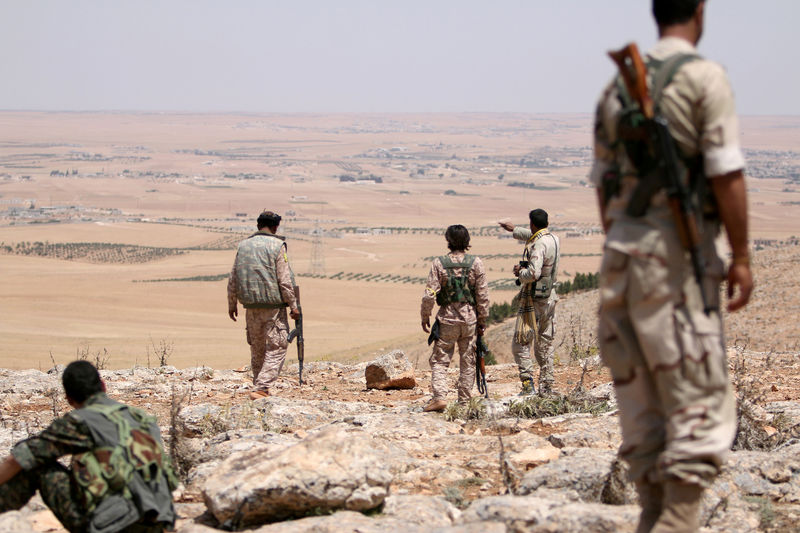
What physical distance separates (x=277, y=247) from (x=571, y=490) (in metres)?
4.27

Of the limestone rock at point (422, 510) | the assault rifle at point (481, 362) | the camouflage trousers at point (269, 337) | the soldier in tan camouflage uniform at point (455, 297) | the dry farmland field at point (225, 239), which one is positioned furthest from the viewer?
the dry farmland field at point (225, 239)

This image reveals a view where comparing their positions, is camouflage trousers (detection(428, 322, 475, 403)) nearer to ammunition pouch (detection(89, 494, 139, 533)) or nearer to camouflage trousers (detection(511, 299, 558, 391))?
camouflage trousers (detection(511, 299, 558, 391))

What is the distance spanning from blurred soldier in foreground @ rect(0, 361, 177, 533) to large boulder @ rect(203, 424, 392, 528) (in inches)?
15.2

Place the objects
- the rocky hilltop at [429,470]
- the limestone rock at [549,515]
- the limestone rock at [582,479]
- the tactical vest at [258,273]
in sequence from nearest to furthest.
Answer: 1. the limestone rock at [549,515]
2. the rocky hilltop at [429,470]
3. the limestone rock at [582,479]
4. the tactical vest at [258,273]

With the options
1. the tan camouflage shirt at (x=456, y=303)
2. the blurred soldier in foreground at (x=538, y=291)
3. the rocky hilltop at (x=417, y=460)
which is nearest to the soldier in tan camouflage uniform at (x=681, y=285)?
the rocky hilltop at (x=417, y=460)

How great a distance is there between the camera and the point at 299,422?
6.48m

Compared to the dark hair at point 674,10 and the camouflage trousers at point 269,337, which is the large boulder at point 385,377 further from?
the dark hair at point 674,10

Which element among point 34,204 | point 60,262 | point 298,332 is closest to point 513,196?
point 34,204

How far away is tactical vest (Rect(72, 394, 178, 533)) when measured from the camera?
3307 mm

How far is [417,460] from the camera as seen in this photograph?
16.8 ft

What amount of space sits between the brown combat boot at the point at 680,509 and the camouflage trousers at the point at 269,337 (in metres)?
5.51

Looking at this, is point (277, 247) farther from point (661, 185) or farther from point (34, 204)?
point (34, 204)

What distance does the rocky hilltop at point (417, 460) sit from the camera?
3746 millimetres

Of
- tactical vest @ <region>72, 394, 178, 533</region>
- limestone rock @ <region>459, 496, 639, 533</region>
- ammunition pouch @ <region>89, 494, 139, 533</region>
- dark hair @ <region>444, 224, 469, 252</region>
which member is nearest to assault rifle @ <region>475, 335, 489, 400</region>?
dark hair @ <region>444, 224, 469, 252</region>
